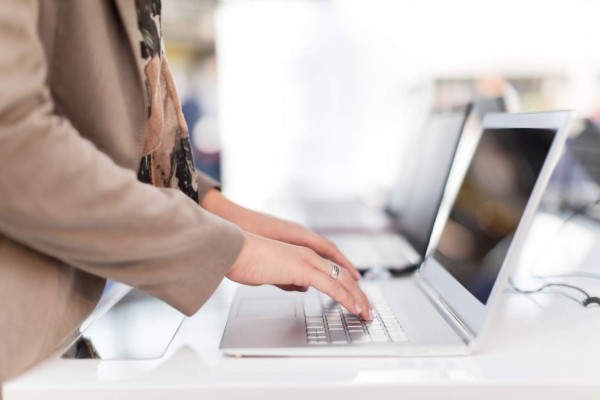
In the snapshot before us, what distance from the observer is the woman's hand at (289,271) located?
0.67 meters

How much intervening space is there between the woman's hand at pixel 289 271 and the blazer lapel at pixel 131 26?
24 cm

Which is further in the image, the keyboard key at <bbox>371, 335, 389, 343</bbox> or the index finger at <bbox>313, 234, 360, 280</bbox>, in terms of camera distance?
the index finger at <bbox>313, 234, 360, 280</bbox>

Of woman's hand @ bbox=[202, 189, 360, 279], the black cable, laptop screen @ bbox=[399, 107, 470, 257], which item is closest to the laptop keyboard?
woman's hand @ bbox=[202, 189, 360, 279]

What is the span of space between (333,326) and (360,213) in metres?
1.19

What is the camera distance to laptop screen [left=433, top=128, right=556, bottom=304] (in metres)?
0.72

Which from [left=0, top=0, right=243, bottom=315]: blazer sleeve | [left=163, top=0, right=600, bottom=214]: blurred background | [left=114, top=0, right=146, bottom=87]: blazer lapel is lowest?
[left=163, top=0, right=600, bottom=214]: blurred background

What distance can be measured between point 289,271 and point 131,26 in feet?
1.16

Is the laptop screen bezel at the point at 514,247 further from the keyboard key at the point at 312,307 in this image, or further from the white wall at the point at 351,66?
the white wall at the point at 351,66

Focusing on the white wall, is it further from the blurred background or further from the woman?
the woman

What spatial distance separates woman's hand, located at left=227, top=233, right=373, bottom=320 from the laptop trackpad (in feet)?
0.32

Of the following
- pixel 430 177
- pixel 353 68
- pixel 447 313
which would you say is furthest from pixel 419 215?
pixel 353 68

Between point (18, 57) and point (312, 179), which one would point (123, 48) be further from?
point (312, 179)

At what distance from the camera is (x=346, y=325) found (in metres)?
0.74

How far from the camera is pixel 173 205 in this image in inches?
23.6
